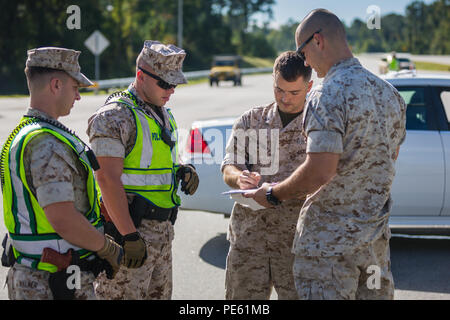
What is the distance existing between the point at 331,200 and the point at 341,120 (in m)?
0.40

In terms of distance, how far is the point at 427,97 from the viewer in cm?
596

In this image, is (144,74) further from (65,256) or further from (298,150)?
(65,256)

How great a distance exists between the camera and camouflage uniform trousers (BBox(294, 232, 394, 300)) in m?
2.70

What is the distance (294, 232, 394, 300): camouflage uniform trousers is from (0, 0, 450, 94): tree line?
138 cm

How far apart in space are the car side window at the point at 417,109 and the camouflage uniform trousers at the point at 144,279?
3495mm

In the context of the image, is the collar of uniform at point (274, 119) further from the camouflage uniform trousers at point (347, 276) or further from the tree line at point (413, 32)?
the tree line at point (413, 32)

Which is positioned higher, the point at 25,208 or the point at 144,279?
the point at 25,208

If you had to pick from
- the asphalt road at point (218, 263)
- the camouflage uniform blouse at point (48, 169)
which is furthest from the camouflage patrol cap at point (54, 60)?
the asphalt road at point (218, 263)

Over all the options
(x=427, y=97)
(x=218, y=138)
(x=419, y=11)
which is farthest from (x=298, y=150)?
(x=419, y=11)

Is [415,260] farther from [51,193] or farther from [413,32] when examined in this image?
[413,32]

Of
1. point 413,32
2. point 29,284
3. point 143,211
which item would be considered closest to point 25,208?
point 29,284

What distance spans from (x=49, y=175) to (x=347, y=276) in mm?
1404

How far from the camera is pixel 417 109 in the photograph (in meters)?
5.99

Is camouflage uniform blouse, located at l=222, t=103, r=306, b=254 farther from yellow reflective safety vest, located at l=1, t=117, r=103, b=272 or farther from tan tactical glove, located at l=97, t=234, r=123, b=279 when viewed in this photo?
yellow reflective safety vest, located at l=1, t=117, r=103, b=272
